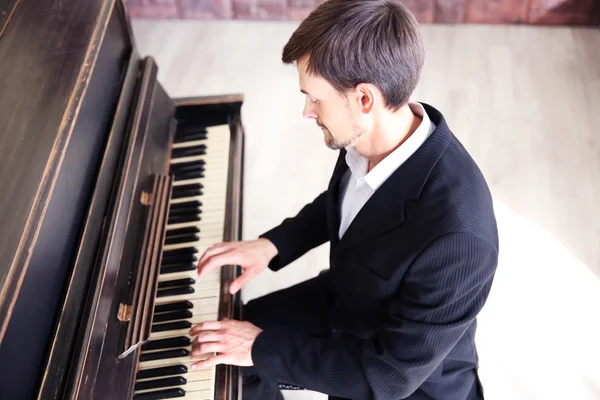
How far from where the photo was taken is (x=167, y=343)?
4.83 feet

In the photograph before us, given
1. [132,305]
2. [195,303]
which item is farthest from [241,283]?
[132,305]

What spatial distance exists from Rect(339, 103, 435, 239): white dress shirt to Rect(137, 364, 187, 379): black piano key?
463 millimetres

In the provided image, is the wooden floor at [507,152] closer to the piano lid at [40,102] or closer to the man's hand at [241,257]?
the man's hand at [241,257]

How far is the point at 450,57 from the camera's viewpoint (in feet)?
11.3

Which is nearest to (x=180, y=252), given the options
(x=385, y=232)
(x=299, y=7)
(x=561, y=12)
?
(x=385, y=232)

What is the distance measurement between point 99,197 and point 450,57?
2416 mm

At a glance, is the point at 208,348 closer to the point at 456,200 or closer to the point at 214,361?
the point at 214,361

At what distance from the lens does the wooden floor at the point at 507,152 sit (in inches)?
91.7

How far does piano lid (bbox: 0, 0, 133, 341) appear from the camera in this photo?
1.17 meters

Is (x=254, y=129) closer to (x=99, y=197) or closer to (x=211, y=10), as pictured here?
(x=211, y=10)

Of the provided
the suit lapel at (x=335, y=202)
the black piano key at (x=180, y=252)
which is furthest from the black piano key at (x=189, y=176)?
the suit lapel at (x=335, y=202)

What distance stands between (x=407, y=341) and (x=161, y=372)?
1.73ft

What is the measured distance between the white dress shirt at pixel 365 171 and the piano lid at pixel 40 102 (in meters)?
0.60

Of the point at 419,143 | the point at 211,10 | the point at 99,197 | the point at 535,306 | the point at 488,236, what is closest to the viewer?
the point at 488,236
